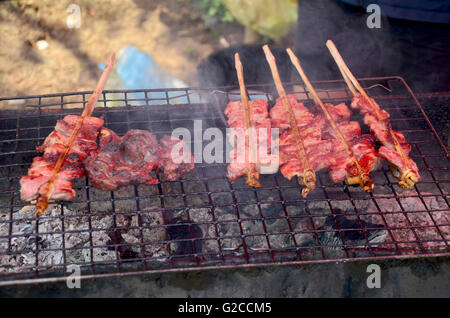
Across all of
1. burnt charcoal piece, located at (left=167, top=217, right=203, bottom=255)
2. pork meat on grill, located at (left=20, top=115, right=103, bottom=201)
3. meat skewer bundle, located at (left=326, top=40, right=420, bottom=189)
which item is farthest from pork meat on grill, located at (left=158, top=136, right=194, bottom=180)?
meat skewer bundle, located at (left=326, top=40, right=420, bottom=189)

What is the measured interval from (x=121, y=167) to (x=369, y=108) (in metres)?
2.59

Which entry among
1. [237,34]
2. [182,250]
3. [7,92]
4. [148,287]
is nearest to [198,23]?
[237,34]

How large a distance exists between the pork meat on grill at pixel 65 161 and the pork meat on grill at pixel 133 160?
0.10m

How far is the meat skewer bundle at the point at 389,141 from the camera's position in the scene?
125 inches

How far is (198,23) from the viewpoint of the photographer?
7.68m

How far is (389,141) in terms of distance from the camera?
135 inches

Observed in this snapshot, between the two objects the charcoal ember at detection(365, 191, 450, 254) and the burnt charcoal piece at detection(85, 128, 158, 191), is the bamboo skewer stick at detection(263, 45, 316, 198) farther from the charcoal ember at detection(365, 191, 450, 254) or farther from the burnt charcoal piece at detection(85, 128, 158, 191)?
the burnt charcoal piece at detection(85, 128, 158, 191)

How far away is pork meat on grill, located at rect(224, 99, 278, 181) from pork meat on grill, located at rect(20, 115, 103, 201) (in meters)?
1.30

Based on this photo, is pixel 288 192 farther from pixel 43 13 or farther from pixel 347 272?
pixel 43 13

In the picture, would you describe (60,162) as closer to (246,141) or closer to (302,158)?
(246,141)

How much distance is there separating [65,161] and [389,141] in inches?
119

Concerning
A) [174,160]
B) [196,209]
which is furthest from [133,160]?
[196,209]

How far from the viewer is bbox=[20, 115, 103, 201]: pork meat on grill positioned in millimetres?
2912

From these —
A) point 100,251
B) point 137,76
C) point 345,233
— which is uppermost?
point 137,76
